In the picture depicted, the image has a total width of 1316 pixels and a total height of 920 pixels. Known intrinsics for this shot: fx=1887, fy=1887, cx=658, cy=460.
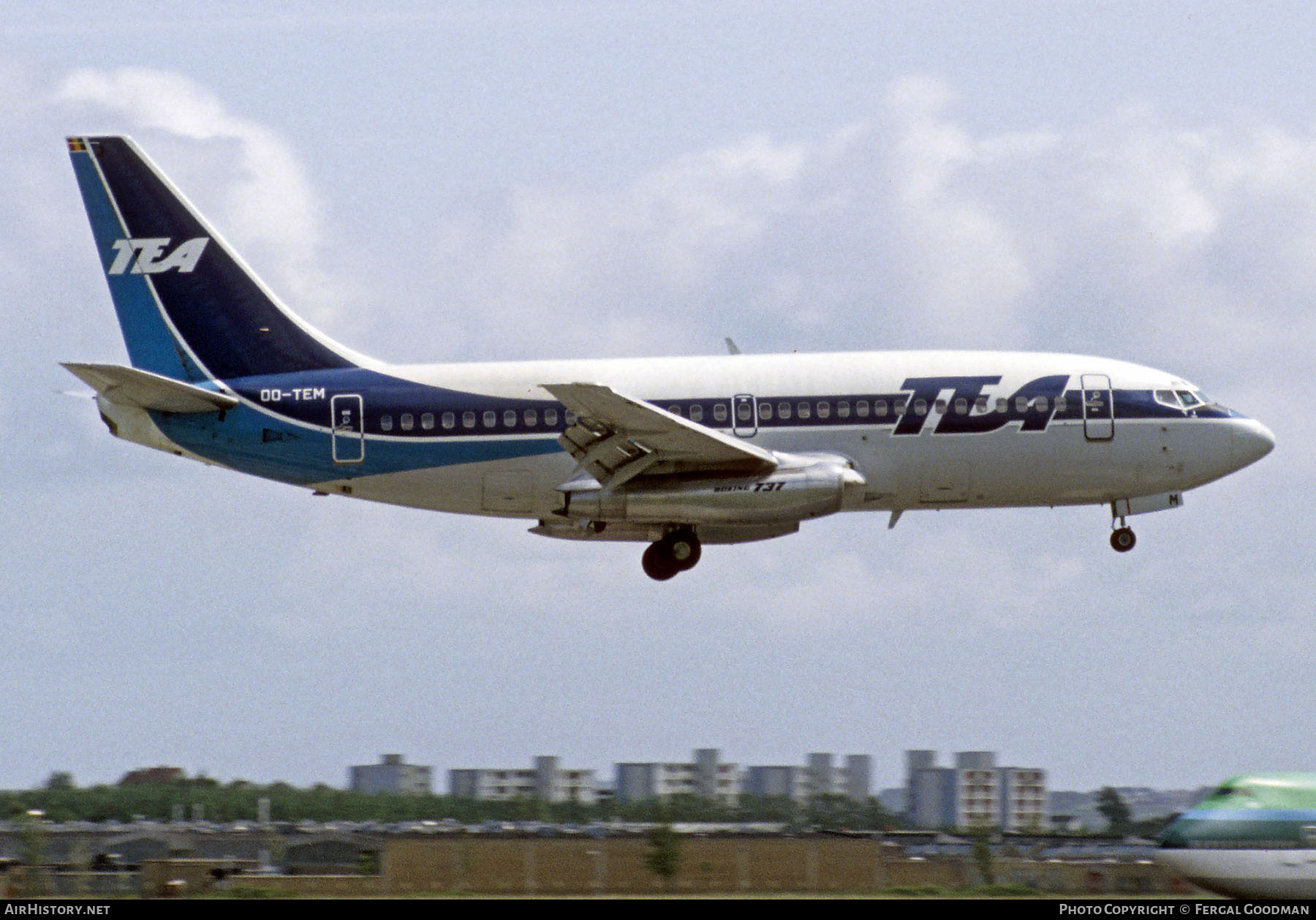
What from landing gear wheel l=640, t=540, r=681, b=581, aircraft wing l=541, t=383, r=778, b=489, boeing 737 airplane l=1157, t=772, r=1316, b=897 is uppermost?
aircraft wing l=541, t=383, r=778, b=489

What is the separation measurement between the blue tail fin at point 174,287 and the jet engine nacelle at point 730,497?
8.32 m

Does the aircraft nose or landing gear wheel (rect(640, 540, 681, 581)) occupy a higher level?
the aircraft nose

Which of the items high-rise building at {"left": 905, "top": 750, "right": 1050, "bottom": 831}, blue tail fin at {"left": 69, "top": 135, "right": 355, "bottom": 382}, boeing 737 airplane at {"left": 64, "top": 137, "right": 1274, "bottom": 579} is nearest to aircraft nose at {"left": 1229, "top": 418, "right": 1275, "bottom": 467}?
boeing 737 airplane at {"left": 64, "top": 137, "right": 1274, "bottom": 579}

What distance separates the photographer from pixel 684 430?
150 feet

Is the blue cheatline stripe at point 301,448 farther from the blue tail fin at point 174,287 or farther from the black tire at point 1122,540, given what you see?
the black tire at point 1122,540

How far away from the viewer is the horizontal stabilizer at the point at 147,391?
155 ft

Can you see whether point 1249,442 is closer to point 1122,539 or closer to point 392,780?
point 1122,539

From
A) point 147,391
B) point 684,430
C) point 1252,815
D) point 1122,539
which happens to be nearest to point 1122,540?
point 1122,539

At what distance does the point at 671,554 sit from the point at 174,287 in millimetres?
15443

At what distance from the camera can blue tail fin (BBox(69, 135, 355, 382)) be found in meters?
50.9

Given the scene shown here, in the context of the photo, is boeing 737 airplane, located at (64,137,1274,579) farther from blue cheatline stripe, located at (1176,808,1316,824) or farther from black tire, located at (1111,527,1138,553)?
blue cheatline stripe, located at (1176,808,1316,824)

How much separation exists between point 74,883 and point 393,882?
8069 millimetres

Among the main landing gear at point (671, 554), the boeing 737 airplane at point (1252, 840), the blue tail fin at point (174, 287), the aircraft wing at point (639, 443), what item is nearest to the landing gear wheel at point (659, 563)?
the main landing gear at point (671, 554)

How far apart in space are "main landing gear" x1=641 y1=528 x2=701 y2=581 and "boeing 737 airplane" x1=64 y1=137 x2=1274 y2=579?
0.21ft
